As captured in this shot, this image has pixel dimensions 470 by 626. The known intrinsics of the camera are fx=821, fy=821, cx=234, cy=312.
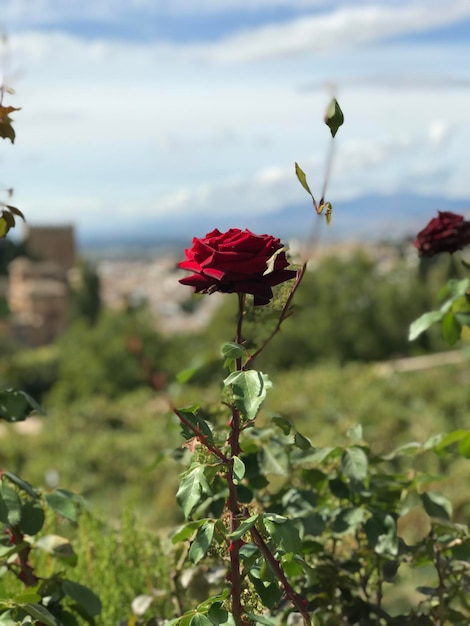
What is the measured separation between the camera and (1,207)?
126 centimetres

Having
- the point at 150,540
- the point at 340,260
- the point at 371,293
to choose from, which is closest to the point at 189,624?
the point at 150,540

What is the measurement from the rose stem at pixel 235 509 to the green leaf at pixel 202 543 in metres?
0.04

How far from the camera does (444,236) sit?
1462mm

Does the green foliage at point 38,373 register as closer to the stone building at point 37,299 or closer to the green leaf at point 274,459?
the stone building at point 37,299

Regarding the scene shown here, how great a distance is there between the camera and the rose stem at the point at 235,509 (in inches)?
39.9

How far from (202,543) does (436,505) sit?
0.58 metres

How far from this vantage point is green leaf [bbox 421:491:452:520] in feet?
4.61

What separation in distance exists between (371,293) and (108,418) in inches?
232

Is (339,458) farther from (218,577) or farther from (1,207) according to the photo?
(1,207)

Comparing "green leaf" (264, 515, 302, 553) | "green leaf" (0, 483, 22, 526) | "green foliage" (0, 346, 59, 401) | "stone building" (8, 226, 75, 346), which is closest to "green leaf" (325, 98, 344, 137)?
"green leaf" (264, 515, 302, 553)

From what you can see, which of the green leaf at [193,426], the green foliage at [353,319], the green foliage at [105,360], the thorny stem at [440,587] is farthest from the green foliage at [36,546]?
the green foliage at [105,360]

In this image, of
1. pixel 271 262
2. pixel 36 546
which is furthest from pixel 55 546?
pixel 271 262

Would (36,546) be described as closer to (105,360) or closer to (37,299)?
(105,360)

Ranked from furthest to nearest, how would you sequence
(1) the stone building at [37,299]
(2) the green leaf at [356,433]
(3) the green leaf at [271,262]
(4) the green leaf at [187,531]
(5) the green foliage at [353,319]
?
1. (1) the stone building at [37,299]
2. (5) the green foliage at [353,319]
3. (2) the green leaf at [356,433]
4. (4) the green leaf at [187,531]
5. (3) the green leaf at [271,262]
